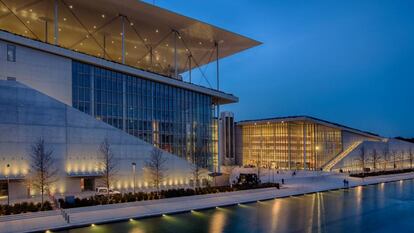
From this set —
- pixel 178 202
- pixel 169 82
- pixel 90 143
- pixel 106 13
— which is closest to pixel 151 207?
pixel 178 202

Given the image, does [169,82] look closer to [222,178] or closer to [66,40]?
[222,178]

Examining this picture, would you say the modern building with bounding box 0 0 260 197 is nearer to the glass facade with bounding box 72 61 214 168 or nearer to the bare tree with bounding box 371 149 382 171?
the glass facade with bounding box 72 61 214 168

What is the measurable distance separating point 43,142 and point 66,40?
84.1 feet

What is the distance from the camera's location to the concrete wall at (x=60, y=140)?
3206 centimetres

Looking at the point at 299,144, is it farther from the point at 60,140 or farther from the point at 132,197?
the point at 60,140

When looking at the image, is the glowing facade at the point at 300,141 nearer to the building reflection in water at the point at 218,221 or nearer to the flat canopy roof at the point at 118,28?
the flat canopy roof at the point at 118,28

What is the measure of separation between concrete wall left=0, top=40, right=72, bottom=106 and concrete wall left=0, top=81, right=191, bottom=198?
7.60 ft

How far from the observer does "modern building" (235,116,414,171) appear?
7775 cm

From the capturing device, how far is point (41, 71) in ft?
117

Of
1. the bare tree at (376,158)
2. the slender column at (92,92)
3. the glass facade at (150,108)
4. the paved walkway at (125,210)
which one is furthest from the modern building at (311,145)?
the slender column at (92,92)

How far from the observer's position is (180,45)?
5938 centimetres

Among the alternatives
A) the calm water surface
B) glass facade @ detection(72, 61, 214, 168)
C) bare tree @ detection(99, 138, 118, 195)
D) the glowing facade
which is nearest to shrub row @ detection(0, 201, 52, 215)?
the calm water surface

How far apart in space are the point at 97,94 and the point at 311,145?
2055 inches

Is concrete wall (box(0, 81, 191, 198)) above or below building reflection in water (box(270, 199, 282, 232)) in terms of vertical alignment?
above
